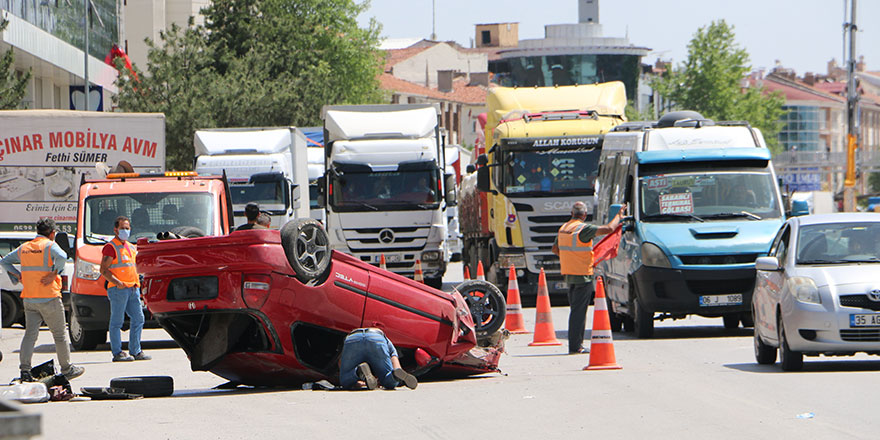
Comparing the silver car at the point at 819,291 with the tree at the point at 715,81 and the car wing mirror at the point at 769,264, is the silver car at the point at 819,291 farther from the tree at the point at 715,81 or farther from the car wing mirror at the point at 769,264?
the tree at the point at 715,81

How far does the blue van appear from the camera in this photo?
17719 mm

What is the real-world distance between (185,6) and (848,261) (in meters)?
78.2

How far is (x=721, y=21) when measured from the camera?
87938mm

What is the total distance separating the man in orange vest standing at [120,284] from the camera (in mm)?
17047

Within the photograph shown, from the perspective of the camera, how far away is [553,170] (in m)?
26.1

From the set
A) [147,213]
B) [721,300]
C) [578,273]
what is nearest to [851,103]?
[721,300]

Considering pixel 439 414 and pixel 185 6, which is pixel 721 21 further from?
pixel 439 414

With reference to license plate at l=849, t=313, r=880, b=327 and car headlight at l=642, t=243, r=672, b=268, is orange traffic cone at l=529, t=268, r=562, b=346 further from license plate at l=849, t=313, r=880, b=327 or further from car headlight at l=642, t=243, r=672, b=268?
license plate at l=849, t=313, r=880, b=327

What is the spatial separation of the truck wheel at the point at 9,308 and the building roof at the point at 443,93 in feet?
298

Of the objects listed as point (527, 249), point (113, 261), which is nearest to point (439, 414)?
point (113, 261)

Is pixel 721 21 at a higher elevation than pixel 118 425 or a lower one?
higher

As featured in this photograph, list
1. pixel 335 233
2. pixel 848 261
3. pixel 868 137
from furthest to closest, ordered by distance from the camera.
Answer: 1. pixel 868 137
2. pixel 335 233
3. pixel 848 261

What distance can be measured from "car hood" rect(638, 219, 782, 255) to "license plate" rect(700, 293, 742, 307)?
534mm

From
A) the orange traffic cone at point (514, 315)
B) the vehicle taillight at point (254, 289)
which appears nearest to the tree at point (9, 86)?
the orange traffic cone at point (514, 315)
